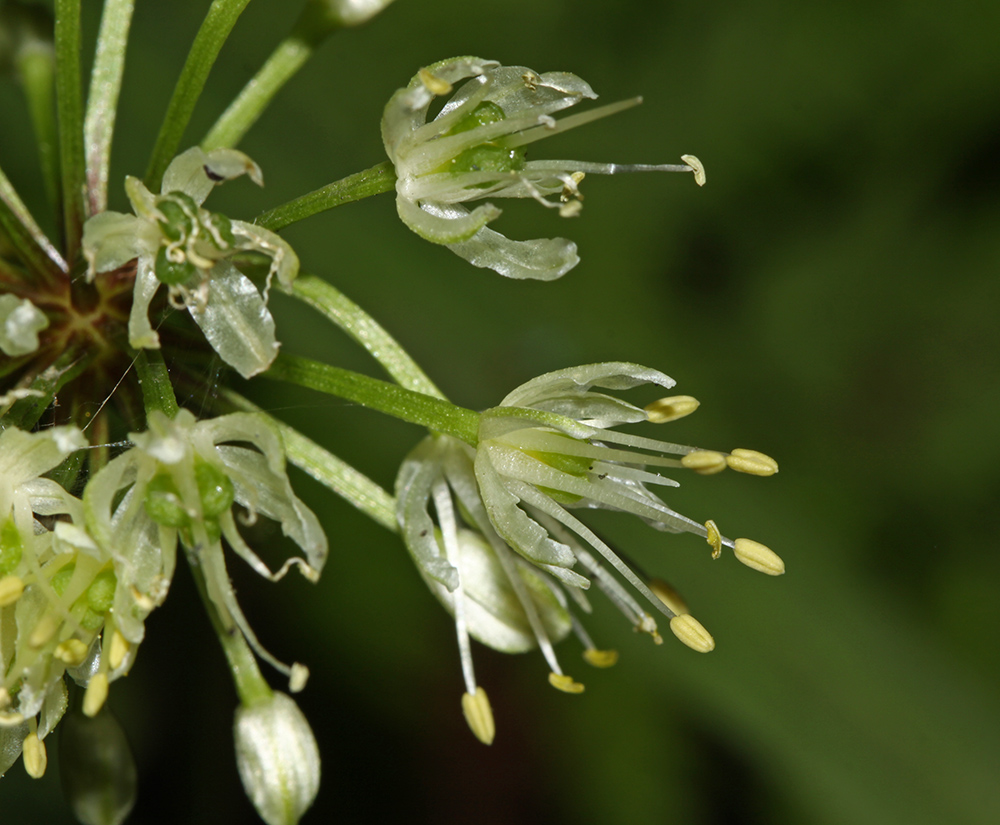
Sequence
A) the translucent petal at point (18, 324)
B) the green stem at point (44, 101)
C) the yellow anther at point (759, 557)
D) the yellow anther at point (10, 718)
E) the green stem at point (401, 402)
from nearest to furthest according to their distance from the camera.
Result: 1. the translucent petal at point (18, 324)
2. the yellow anther at point (10, 718)
3. the green stem at point (401, 402)
4. the yellow anther at point (759, 557)
5. the green stem at point (44, 101)

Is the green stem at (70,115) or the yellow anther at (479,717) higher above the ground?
the green stem at (70,115)

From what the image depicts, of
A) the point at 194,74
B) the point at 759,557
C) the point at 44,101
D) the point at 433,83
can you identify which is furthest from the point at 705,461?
the point at 44,101

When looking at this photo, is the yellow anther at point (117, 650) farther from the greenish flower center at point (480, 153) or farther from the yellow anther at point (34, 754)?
the greenish flower center at point (480, 153)

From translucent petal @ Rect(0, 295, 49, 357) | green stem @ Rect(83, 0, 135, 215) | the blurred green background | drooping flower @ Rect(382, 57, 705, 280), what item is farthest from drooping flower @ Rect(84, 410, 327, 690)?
the blurred green background

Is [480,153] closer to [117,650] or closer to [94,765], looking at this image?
[117,650]

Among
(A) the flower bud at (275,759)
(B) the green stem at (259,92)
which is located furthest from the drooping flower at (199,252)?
(A) the flower bud at (275,759)

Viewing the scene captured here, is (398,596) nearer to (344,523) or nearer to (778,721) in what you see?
(344,523)

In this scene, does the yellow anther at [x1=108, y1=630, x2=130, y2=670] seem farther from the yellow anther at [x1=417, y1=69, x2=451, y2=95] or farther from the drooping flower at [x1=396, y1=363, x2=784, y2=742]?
the yellow anther at [x1=417, y1=69, x2=451, y2=95]

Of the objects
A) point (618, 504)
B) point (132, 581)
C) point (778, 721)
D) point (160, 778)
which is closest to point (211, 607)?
point (132, 581)
